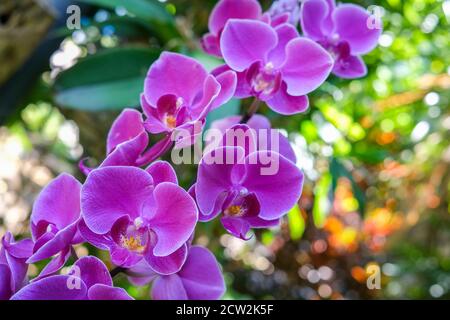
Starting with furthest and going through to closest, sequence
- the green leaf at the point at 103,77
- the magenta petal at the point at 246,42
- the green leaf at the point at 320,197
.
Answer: the green leaf at the point at 320,197 → the green leaf at the point at 103,77 → the magenta petal at the point at 246,42

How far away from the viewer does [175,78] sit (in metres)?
0.41

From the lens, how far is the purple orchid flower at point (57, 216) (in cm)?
35

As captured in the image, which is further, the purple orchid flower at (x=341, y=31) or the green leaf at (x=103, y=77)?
the green leaf at (x=103, y=77)

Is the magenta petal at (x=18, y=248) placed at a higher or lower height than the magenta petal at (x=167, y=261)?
higher

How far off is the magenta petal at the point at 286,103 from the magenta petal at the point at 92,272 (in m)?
0.19

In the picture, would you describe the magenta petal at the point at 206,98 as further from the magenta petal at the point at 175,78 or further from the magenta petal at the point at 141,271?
the magenta petal at the point at 141,271

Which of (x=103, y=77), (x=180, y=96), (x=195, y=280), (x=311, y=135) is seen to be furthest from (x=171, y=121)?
(x=311, y=135)

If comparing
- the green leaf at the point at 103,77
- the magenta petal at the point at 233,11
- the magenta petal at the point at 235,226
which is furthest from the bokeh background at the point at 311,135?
the magenta petal at the point at 235,226

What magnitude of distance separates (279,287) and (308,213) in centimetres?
22

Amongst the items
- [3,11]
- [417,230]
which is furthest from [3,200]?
[417,230]

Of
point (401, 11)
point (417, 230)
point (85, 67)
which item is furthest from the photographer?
point (417, 230)

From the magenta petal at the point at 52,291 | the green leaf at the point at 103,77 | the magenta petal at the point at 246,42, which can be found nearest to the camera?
the magenta petal at the point at 52,291

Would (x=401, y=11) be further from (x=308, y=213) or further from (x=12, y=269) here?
(x=12, y=269)

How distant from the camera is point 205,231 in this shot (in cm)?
88
